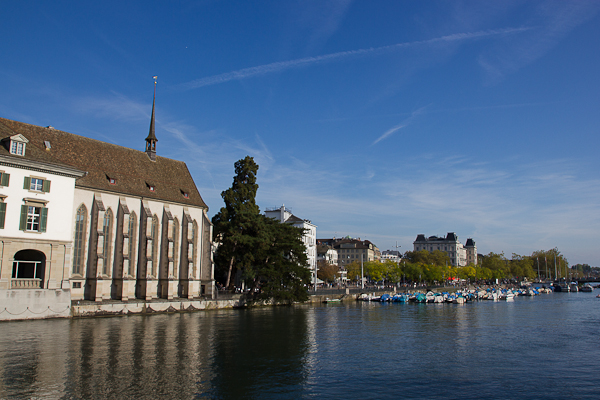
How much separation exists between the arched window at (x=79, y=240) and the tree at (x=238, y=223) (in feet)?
62.7

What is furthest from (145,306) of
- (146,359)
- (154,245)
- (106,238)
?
(146,359)

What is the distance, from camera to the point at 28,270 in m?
46.4

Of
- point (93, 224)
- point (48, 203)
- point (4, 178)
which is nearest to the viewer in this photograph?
point (4, 178)

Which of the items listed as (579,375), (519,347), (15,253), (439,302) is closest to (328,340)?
(519,347)

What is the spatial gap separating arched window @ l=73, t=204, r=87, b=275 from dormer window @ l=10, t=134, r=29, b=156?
962cm

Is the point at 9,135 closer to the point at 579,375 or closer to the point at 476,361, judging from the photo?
the point at 476,361

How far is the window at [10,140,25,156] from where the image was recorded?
43.1 metres

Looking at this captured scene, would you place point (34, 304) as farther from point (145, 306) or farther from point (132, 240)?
point (132, 240)

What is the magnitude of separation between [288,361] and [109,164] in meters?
40.7

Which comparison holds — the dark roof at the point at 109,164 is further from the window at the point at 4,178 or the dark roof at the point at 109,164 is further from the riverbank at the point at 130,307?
the riverbank at the point at 130,307

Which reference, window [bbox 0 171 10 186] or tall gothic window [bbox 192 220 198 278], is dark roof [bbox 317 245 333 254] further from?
window [bbox 0 171 10 186]

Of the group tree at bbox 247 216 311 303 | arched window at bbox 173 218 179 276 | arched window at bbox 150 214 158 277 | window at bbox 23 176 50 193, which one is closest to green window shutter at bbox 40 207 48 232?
window at bbox 23 176 50 193

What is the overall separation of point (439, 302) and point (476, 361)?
2560 inches

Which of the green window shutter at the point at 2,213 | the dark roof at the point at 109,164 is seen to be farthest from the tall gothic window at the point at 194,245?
the green window shutter at the point at 2,213
